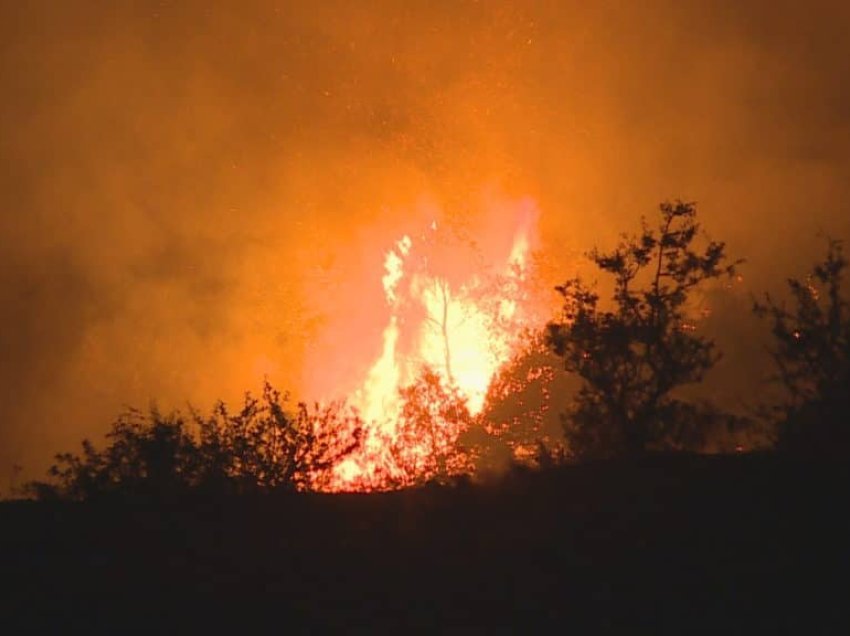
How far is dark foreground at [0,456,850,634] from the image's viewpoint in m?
13.3

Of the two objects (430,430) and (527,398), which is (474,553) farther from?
(527,398)

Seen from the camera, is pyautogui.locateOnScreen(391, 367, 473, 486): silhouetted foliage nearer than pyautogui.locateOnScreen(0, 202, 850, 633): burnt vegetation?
No

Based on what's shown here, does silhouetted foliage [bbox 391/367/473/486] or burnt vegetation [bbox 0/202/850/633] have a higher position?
silhouetted foliage [bbox 391/367/473/486]

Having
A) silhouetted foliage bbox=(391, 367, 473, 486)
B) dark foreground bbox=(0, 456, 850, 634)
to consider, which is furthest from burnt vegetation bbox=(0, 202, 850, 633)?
silhouetted foliage bbox=(391, 367, 473, 486)

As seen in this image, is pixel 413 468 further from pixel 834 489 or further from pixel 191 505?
pixel 834 489

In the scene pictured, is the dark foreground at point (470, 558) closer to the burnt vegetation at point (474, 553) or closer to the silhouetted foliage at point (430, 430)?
the burnt vegetation at point (474, 553)

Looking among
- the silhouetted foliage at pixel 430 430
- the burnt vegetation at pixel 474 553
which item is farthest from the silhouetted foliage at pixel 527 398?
the burnt vegetation at pixel 474 553

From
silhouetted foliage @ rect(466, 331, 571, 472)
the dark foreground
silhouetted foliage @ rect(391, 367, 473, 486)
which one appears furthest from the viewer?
→ silhouetted foliage @ rect(466, 331, 571, 472)

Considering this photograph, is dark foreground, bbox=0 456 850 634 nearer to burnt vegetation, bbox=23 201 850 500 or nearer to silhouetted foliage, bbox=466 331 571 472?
burnt vegetation, bbox=23 201 850 500

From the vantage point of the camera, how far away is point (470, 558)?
1495 cm

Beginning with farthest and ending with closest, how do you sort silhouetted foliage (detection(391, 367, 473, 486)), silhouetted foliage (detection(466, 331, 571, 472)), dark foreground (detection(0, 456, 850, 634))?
silhouetted foliage (detection(466, 331, 571, 472))
silhouetted foliage (detection(391, 367, 473, 486))
dark foreground (detection(0, 456, 850, 634))

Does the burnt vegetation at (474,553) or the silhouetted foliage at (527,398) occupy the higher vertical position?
the silhouetted foliage at (527,398)

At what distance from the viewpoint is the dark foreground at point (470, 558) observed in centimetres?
1326

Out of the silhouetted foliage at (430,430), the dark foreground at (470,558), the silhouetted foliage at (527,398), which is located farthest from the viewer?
the silhouetted foliage at (527,398)
